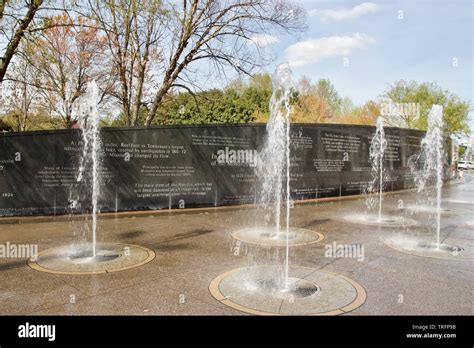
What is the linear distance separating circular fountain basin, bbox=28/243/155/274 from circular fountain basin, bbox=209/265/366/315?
5.69ft

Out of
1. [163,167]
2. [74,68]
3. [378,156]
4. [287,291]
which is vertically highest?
[74,68]

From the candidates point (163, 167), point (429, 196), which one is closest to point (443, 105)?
point (429, 196)

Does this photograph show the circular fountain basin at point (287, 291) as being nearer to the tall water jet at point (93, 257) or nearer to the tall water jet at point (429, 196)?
the tall water jet at point (93, 257)

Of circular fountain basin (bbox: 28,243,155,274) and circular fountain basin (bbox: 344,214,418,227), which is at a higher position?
circular fountain basin (bbox: 344,214,418,227)

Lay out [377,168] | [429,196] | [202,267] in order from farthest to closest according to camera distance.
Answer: [377,168] < [429,196] < [202,267]

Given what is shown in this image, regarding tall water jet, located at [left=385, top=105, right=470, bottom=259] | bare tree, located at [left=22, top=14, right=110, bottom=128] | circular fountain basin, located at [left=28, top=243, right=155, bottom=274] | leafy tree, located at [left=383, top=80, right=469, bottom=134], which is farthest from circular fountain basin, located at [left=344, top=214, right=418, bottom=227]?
leafy tree, located at [left=383, top=80, right=469, bottom=134]

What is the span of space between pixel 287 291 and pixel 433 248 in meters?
4.11

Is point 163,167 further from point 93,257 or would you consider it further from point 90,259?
point 90,259

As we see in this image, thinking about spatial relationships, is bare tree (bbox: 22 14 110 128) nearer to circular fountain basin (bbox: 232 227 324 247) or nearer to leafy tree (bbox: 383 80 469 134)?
circular fountain basin (bbox: 232 227 324 247)

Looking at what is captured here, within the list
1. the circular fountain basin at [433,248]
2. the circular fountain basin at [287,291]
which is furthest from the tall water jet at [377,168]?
the circular fountain basin at [287,291]

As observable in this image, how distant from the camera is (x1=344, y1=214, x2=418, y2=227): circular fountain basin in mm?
10153

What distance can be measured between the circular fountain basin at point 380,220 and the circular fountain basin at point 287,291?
16.6ft

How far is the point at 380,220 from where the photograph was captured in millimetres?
10727
